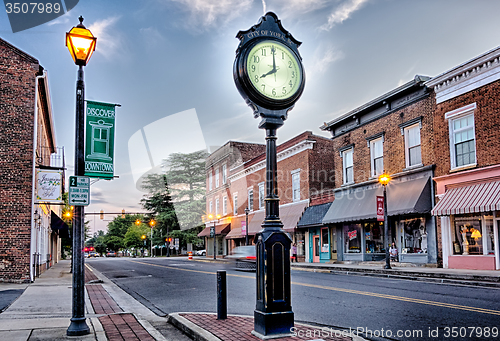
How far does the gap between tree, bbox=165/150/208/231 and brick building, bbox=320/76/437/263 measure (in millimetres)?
37056

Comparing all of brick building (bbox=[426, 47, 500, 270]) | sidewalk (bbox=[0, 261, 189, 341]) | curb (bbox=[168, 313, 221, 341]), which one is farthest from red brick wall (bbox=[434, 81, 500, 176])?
curb (bbox=[168, 313, 221, 341])

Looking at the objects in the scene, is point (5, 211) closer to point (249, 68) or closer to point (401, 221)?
point (249, 68)

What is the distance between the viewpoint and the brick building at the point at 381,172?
21.5m

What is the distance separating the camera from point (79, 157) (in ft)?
23.8

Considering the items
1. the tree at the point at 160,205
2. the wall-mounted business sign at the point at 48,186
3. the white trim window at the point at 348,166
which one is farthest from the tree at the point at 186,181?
the wall-mounted business sign at the point at 48,186

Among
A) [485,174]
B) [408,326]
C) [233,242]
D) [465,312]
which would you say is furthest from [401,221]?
[233,242]

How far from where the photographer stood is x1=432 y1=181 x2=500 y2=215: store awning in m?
17.0

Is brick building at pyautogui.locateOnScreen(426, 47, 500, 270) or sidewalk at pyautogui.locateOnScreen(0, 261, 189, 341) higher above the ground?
brick building at pyautogui.locateOnScreen(426, 47, 500, 270)

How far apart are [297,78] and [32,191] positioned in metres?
13.6

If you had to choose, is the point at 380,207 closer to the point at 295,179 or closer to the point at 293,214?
the point at 293,214

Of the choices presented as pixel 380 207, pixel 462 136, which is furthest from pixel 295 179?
pixel 462 136

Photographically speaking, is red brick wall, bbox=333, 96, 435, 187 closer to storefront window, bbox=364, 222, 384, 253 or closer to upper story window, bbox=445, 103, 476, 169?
upper story window, bbox=445, 103, 476, 169

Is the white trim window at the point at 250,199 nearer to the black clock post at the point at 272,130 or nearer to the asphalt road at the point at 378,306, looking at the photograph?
the asphalt road at the point at 378,306

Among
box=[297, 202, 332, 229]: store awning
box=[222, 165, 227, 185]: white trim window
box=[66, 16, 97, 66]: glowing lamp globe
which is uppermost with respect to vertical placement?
box=[222, 165, 227, 185]: white trim window
